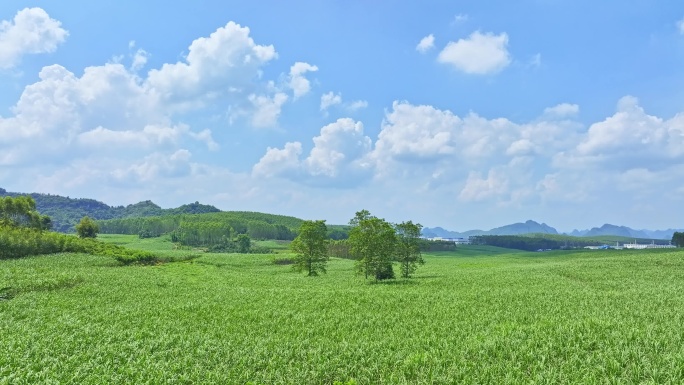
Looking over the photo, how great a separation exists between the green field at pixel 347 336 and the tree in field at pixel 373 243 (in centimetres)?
1379

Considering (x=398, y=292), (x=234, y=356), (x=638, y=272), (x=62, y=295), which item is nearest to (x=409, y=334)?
(x=234, y=356)

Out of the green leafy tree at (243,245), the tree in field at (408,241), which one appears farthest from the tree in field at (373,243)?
the green leafy tree at (243,245)

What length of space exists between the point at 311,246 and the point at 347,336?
48555mm

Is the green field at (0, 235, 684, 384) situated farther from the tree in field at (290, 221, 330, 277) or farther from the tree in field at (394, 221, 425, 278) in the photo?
the tree in field at (290, 221, 330, 277)

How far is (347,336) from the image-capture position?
23125 mm

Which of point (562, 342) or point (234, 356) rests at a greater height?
point (562, 342)

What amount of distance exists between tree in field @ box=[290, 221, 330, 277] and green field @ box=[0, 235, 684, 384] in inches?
1135

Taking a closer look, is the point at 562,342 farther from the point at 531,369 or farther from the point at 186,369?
the point at 186,369

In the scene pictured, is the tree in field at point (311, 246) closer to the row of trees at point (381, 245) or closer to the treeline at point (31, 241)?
the row of trees at point (381, 245)

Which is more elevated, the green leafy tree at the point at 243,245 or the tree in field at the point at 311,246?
the tree in field at the point at 311,246

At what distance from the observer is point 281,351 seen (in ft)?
64.4

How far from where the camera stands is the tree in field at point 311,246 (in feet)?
232

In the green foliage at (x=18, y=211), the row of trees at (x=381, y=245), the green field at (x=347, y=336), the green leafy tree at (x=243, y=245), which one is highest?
the green foliage at (x=18, y=211)

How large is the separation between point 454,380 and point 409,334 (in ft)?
27.4
